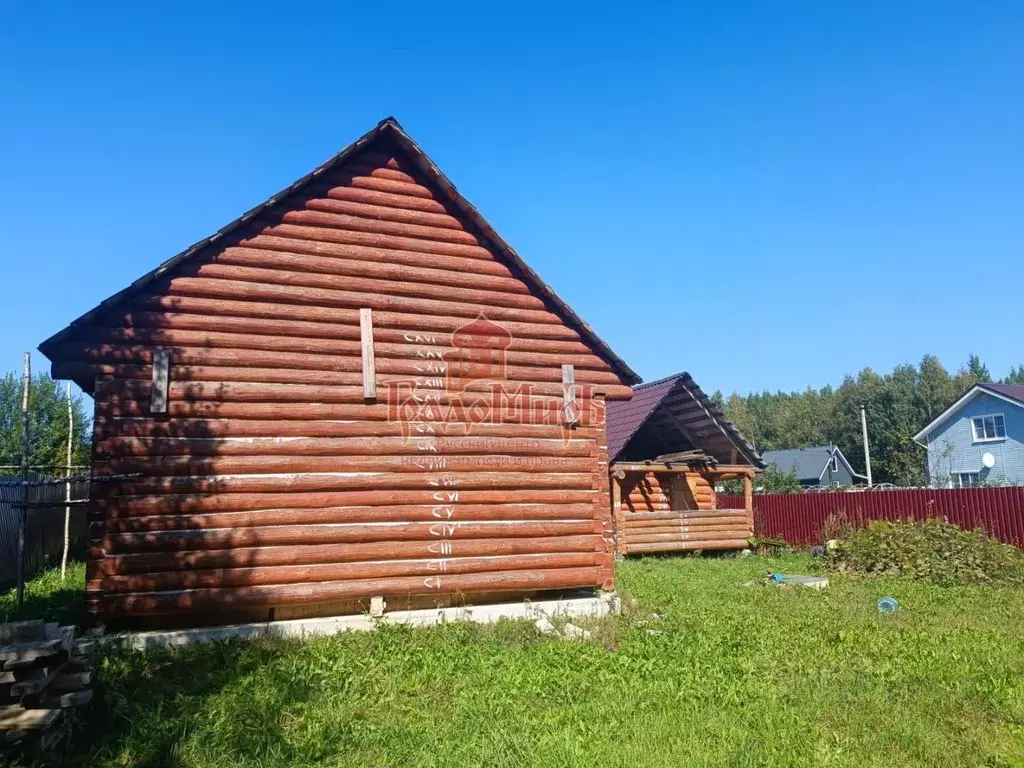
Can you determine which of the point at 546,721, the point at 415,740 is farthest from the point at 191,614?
the point at 546,721

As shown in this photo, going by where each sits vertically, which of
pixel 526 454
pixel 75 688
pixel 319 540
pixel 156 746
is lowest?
pixel 156 746

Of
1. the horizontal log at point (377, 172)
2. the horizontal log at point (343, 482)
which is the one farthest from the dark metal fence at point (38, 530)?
the horizontal log at point (377, 172)

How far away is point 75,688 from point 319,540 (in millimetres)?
3914

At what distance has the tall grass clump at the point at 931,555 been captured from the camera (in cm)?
1475

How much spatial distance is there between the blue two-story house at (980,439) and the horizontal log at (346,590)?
114 feet

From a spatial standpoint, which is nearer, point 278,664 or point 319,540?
point 278,664

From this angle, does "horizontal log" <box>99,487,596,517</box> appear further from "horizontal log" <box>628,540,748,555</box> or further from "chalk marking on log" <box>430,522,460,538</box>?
"horizontal log" <box>628,540,748,555</box>

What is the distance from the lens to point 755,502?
82.8ft

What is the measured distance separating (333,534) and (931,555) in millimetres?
12786

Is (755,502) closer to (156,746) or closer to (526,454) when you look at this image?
(526,454)

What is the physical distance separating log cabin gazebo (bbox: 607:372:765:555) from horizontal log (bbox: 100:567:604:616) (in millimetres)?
9553

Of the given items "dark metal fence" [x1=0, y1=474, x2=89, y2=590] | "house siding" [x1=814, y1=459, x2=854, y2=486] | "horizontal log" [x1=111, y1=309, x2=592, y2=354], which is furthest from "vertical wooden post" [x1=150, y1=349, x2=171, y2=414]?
"house siding" [x1=814, y1=459, x2=854, y2=486]

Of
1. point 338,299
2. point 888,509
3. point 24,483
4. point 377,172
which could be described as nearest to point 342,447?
point 338,299

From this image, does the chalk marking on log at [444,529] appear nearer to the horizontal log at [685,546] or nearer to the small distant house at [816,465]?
the horizontal log at [685,546]
